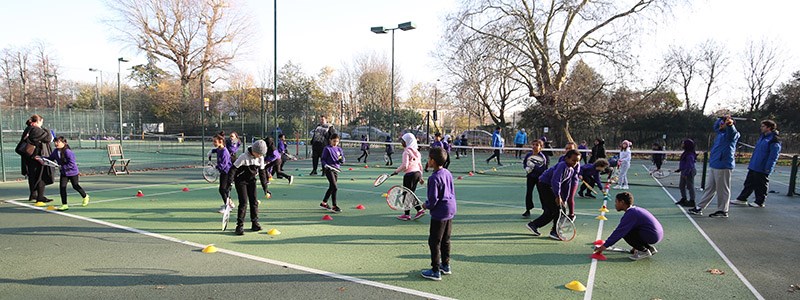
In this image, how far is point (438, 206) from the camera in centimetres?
545

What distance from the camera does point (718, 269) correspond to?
6148mm

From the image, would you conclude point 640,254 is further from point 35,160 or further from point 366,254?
point 35,160

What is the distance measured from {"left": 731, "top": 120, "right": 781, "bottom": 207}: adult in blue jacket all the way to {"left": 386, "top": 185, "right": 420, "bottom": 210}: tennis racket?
28.7 ft

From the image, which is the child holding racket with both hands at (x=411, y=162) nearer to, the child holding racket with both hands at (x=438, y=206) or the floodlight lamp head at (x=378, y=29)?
the child holding racket with both hands at (x=438, y=206)

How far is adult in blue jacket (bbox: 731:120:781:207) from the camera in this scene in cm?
1052

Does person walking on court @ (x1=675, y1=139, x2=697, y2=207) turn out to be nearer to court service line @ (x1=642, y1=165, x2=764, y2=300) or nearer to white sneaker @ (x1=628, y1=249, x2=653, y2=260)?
court service line @ (x1=642, y1=165, x2=764, y2=300)

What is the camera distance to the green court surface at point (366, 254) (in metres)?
5.34

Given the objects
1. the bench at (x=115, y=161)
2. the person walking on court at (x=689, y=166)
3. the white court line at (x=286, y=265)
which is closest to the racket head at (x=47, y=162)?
the white court line at (x=286, y=265)

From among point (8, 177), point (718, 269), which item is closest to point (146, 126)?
point (8, 177)

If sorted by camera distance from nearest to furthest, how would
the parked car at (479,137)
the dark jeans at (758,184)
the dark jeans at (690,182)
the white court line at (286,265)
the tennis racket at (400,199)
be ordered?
the white court line at (286,265)
the tennis racket at (400,199)
the dark jeans at (690,182)
the dark jeans at (758,184)
the parked car at (479,137)

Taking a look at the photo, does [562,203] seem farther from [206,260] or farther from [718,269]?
[206,260]

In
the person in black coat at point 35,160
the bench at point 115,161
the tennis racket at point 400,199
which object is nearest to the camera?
the tennis racket at point 400,199

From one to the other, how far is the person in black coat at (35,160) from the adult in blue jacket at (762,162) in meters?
16.3

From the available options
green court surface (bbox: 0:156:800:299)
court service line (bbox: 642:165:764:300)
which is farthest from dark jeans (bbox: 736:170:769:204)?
court service line (bbox: 642:165:764:300)
